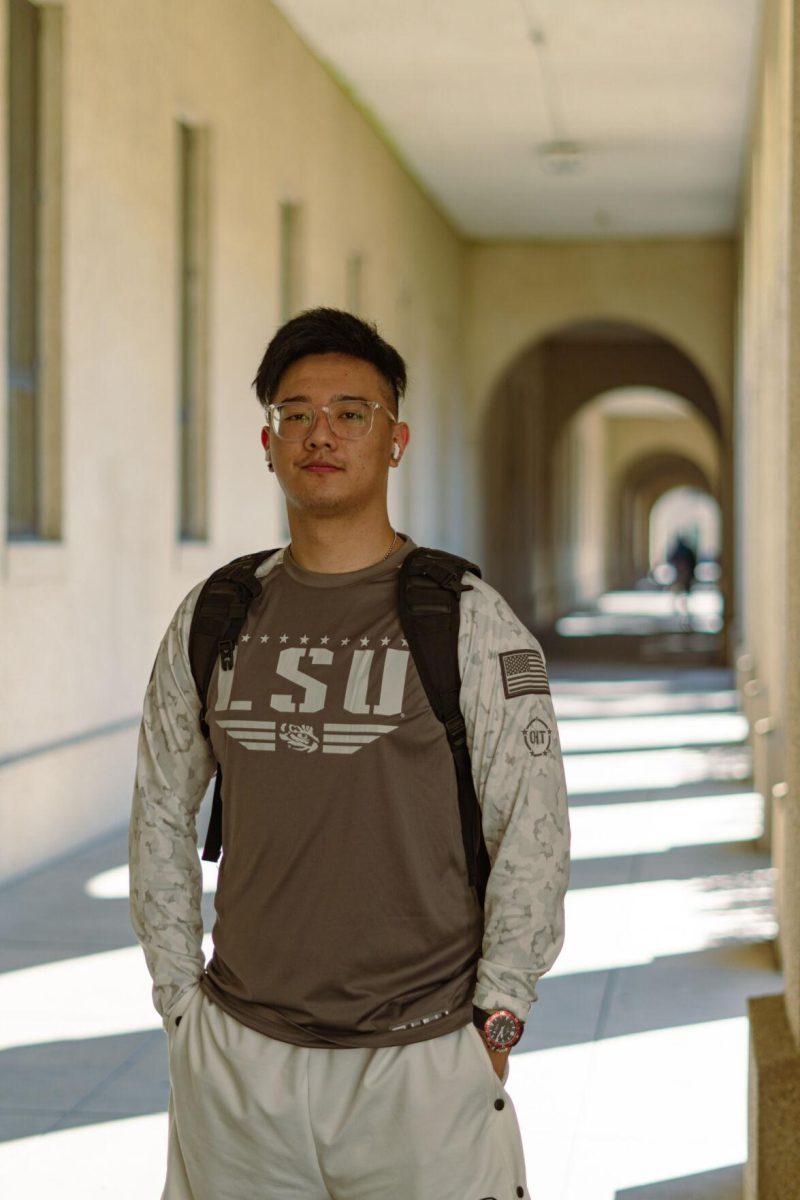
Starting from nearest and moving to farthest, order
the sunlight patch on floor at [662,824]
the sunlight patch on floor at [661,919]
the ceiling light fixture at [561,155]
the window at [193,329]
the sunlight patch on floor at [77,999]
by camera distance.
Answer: the sunlight patch on floor at [77,999] < the sunlight patch on floor at [661,919] < the sunlight patch on floor at [662,824] < the window at [193,329] < the ceiling light fixture at [561,155]

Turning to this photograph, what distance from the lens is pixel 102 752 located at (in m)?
9.09

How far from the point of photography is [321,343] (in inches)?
95.7

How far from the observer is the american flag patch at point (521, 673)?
91.3 inches

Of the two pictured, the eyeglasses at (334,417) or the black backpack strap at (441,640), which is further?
the eyeglasses at (334,417)

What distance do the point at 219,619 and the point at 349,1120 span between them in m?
0.72

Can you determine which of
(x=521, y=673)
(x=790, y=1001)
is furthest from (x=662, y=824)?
(x=521, y=673)

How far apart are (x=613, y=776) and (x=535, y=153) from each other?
8.77 m

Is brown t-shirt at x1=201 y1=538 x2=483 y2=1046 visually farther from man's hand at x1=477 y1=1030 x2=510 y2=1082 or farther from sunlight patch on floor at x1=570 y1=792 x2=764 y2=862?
sunlight patch on floor at x1=570 y1=792 x2=764 y2=862

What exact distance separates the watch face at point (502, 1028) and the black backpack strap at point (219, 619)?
0.52 m

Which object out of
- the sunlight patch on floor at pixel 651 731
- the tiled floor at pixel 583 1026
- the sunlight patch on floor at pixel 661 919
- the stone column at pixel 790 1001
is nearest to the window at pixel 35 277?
the tiled floor at pixel 583 1026

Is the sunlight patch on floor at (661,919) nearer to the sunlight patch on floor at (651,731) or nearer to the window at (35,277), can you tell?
the window at (35,277)

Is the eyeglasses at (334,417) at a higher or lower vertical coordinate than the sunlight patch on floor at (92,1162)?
higher

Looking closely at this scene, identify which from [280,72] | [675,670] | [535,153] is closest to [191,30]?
[280,72]

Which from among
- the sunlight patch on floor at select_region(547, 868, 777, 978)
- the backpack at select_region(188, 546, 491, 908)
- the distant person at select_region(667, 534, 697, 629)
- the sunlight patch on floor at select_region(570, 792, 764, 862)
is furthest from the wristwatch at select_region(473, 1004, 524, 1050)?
the distant person at select_region(667, 534, 697, 629)
